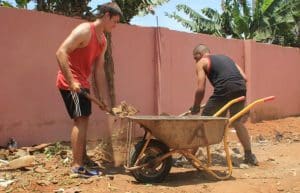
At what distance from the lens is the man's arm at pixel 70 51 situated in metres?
5.62

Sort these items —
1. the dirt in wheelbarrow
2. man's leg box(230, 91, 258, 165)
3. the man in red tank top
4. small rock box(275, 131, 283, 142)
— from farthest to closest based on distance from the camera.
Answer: small rock box(275, 131, 283, 142) < man's leg box(230, 91, 258, 165) < the man in red tank top < the dirt in wheelbarrow

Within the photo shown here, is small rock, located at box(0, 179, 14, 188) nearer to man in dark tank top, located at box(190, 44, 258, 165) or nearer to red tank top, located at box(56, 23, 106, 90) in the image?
red tank top, located at box(56, 23, 106, 90)

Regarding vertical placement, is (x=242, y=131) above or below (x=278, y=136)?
above

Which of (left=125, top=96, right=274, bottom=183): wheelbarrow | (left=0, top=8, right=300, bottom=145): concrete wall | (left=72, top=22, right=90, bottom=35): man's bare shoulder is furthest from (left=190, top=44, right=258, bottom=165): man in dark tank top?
(left=72, top=22, right=90, bottom=35): man's bare shoulder

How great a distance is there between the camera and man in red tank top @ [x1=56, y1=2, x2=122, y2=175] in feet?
18.7

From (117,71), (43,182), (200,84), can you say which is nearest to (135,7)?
(117,71)

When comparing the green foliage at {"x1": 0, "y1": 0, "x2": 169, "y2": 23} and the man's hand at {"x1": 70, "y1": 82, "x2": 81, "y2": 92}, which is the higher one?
the green foliage at {"x1": 0, "y1": 0, "x2": 169, "y2": 23}

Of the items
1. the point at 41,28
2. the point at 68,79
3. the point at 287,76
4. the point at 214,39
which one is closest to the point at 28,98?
the point at 41,28

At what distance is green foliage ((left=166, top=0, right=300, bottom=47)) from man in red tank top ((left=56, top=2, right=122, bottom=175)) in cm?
1311

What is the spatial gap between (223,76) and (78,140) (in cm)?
221

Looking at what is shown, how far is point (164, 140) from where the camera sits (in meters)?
5.81

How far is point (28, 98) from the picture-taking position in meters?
7.69

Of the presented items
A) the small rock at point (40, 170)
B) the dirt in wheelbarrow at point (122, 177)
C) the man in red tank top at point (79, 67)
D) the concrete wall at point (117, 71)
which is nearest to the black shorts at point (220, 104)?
the dirt in wheelbarrow at point (122, 177)

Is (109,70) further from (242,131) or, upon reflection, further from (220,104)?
(242,131)
